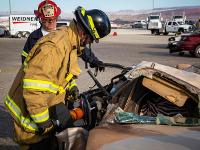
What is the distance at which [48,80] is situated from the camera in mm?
2762

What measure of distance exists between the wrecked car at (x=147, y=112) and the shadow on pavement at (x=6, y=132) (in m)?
1.80

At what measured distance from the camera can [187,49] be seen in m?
16.7

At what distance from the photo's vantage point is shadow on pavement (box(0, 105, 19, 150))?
511 centimetres

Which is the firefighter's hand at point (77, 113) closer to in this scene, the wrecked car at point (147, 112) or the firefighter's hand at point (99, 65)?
the wrecked car at point (147, 112)

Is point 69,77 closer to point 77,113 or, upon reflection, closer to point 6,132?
point 77,113

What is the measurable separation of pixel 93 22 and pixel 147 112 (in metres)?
1.10

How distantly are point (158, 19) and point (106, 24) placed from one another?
45.8 m

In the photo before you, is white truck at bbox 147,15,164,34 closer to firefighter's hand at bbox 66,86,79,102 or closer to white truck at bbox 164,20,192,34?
white truck at bbox 164,20,192,34

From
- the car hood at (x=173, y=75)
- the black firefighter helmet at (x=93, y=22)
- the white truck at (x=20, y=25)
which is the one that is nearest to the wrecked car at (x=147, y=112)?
the car hood at (x=173, y=75)

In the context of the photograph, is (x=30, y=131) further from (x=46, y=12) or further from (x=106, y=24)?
(x=46, y=12)

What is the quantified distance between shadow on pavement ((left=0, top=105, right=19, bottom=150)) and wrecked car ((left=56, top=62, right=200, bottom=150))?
1.80 metres

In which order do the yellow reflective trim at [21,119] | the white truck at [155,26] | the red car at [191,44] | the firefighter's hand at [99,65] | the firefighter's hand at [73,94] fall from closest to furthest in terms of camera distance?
the yellow reflective trim at [21,119] → the firefighter's hand at [73,94] → the firefighter's hand at [99,65] → the red car at [191,44] → the white truck at [155,26]

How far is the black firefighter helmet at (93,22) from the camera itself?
2962 mm

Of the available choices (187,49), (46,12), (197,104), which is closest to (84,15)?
(197,104)
